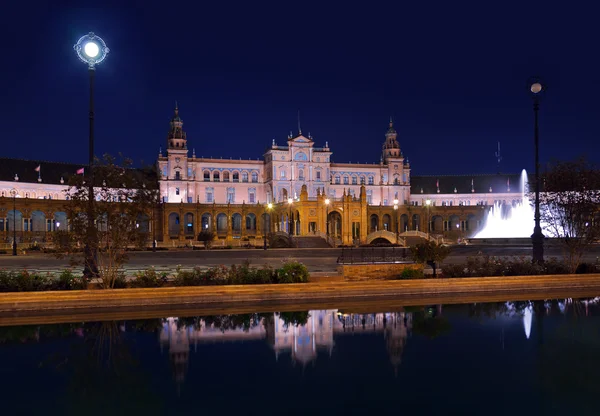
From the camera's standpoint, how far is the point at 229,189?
10812 centimetres

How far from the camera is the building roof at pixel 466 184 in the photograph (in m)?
121

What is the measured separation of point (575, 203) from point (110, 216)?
762 inches

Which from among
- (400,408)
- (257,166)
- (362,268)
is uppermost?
(257,166)

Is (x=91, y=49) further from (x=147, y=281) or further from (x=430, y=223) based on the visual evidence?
(x=430, y=223)

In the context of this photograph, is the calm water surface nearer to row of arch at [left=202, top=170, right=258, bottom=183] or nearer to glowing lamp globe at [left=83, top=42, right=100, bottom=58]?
glowing lamp globe at [left=83, top=42, right=100, bottom=58]

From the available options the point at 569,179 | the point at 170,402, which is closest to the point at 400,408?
the point at 170,402

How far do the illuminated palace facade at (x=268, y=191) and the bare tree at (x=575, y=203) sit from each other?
53.8m

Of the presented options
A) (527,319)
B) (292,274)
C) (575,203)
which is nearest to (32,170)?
(292,274)

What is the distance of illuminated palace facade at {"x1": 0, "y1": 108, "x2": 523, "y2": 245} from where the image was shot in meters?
90.1

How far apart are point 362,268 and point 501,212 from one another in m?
90.3

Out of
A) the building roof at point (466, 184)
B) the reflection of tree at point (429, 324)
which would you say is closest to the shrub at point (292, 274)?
the reflection of tree at point (429, 324)

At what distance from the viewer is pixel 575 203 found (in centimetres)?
2298

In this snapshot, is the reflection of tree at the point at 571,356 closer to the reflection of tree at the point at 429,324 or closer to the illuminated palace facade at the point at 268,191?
the reflection of tree at the point at 429,324

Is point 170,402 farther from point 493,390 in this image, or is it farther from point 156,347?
point 493,390
